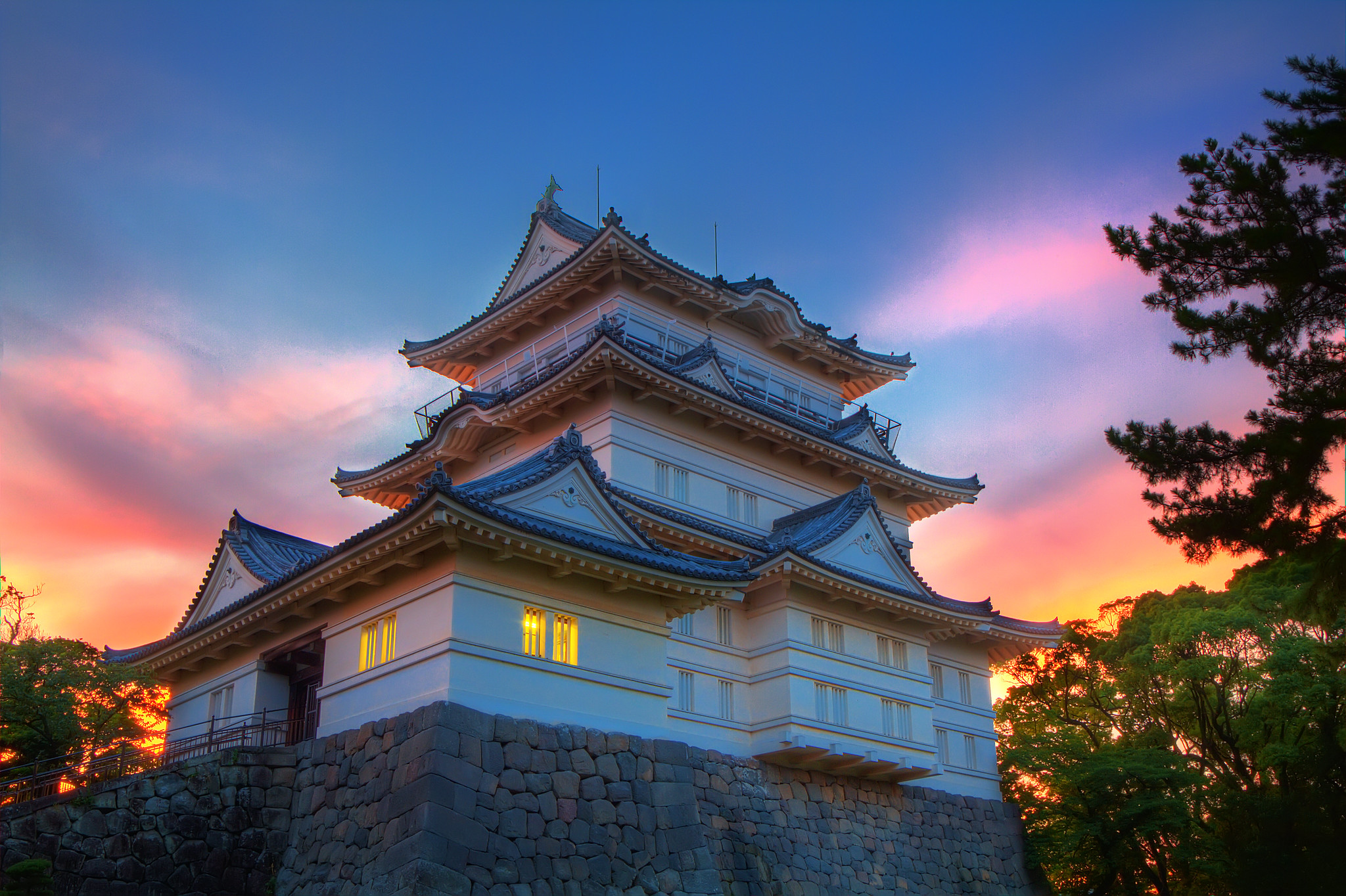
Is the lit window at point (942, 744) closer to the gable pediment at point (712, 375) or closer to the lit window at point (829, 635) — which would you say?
the lit window at point (829, 635)

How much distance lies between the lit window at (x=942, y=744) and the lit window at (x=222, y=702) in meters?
16.6

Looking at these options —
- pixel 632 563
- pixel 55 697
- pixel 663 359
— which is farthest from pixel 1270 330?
pixel 55 697

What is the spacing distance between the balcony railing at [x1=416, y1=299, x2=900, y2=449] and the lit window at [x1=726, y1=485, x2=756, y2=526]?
2.91m

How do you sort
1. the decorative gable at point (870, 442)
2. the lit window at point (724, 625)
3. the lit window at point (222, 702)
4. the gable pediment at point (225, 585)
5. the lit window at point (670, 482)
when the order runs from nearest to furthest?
the lit window at point (222, 702), the gable pediment at point (225, 585), the lit window at point (724, 625), the lit window at point (670, 482), the decorative gable at point (870, 442)

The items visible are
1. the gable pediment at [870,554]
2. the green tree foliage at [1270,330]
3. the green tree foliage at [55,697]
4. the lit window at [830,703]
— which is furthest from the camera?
the gable pediment at [870,554]

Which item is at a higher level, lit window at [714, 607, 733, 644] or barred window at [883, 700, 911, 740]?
lit window at [714, 607, 733, 644]

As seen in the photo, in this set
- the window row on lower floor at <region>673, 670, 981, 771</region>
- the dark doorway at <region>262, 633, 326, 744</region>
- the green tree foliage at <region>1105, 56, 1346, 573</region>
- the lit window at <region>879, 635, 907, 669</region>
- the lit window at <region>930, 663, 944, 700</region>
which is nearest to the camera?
the green tree foliage at <region>1105, 56, 1346, 573</region>

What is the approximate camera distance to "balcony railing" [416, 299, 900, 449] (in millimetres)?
29875

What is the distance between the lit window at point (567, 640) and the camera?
18.7 meters

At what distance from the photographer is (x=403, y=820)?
53.3 ft

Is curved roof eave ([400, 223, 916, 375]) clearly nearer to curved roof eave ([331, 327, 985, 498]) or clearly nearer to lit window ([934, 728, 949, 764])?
curved roof eave ([331, 327, 985, 498])

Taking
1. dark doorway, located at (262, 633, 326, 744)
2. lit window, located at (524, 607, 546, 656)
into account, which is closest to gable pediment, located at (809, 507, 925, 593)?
lit window, located at (524, 607, 546, 656)

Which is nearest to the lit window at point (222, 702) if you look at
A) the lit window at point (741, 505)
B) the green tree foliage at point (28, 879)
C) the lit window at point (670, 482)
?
the green tree foliage at point (28, 879)

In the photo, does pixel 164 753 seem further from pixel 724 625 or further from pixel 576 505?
pixel 724 625
